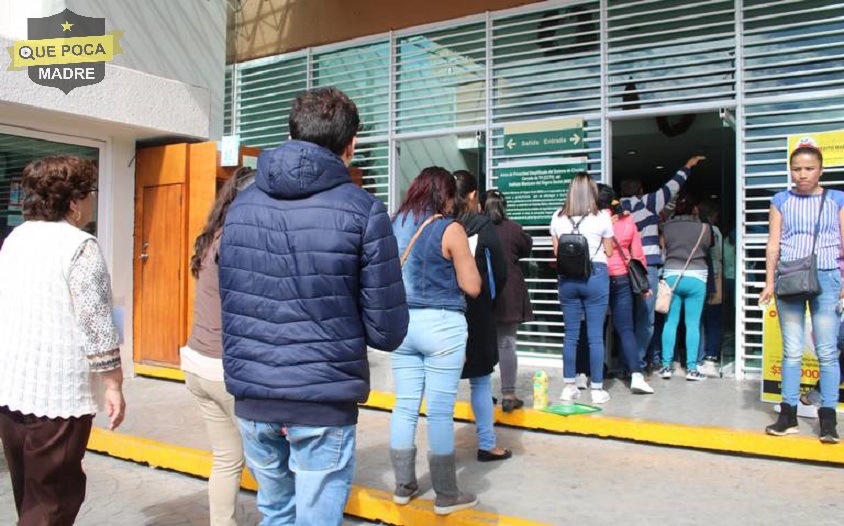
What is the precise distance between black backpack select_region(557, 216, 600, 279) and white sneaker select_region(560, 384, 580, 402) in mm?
971

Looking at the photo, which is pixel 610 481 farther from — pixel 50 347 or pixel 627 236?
pixel 50 347

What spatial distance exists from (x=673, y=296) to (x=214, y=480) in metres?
5.29

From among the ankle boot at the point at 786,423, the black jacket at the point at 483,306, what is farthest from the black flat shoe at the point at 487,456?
the ankle boot at the point at 786,423

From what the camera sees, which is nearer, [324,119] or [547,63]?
[324,119]

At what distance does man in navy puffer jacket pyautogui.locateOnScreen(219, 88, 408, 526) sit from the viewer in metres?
2.27

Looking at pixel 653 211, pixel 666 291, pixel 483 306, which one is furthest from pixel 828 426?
pixel 653 211

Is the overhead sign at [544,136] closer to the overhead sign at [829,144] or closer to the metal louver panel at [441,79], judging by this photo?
the metal louver panel at [441,79]

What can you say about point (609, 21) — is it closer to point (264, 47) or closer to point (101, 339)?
point (264, 47)

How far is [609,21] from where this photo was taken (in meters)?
7.72

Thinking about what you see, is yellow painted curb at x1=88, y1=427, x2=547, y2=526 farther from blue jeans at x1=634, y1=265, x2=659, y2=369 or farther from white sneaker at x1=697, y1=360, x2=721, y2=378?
white sneaker at x1=697, y1=360, x2=721, y2=378

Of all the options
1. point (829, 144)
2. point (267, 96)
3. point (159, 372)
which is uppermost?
point (267, 96)

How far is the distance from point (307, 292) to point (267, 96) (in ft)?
28.6

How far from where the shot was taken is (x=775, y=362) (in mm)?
5590

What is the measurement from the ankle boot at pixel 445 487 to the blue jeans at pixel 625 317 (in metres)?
2.94
